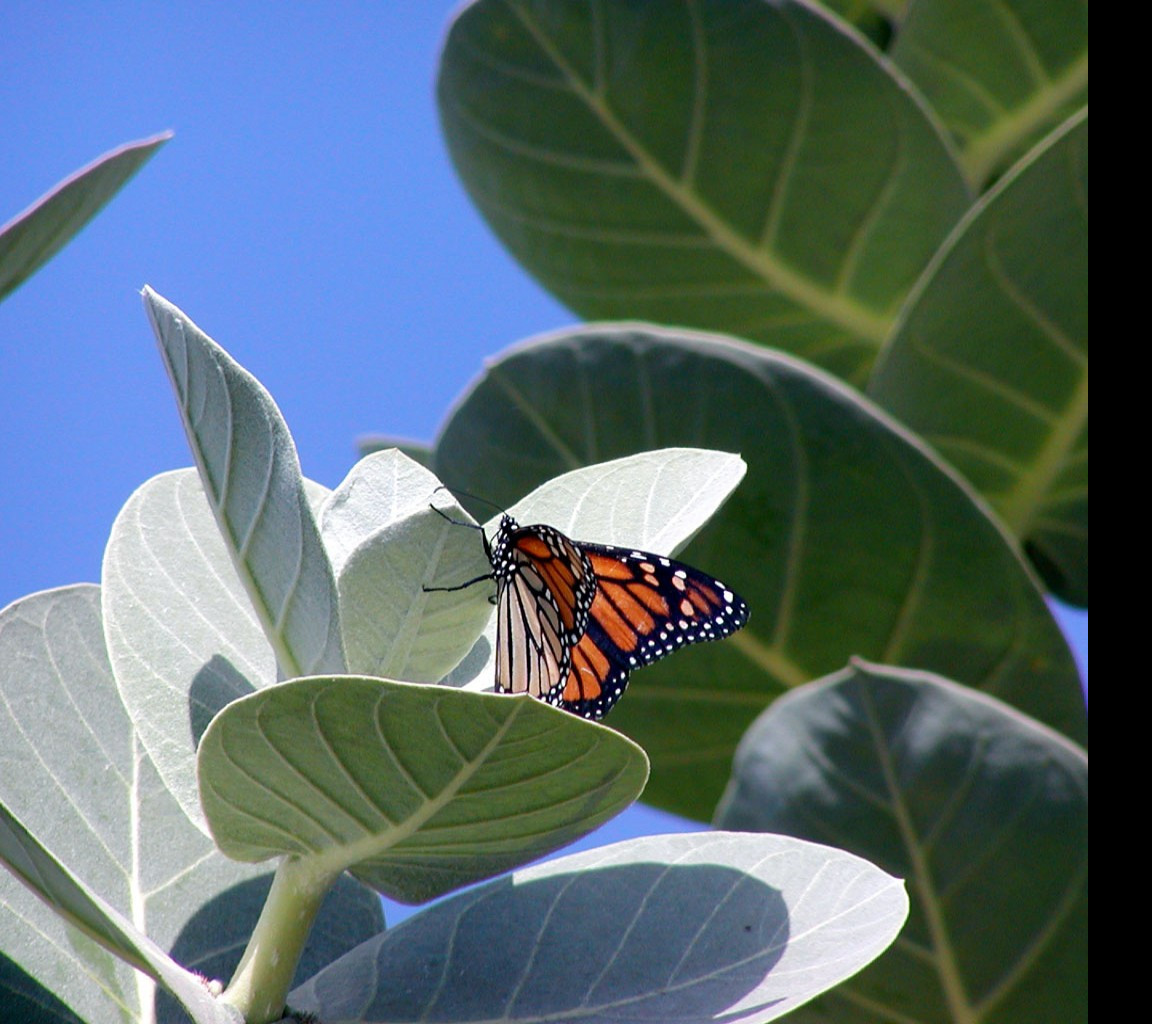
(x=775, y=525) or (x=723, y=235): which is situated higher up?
(x=723, y=235)

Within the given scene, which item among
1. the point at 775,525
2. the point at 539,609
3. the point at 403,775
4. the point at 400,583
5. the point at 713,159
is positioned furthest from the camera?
the point at 713,159

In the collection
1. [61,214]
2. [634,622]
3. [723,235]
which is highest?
[61,214]

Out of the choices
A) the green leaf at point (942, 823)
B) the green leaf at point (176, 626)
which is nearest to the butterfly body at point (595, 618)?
the green leaf at point (942, 823)

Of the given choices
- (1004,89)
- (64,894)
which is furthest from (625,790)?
(1004,89)

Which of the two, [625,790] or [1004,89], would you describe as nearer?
[625,790]

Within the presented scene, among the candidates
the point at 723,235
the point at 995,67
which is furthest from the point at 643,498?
the point at 995,67

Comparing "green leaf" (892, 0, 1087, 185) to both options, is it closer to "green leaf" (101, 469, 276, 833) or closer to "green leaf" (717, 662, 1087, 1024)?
"green leaf" (717, 662, 1087, 1024)

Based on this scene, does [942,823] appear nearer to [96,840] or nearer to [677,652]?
[677,652]
